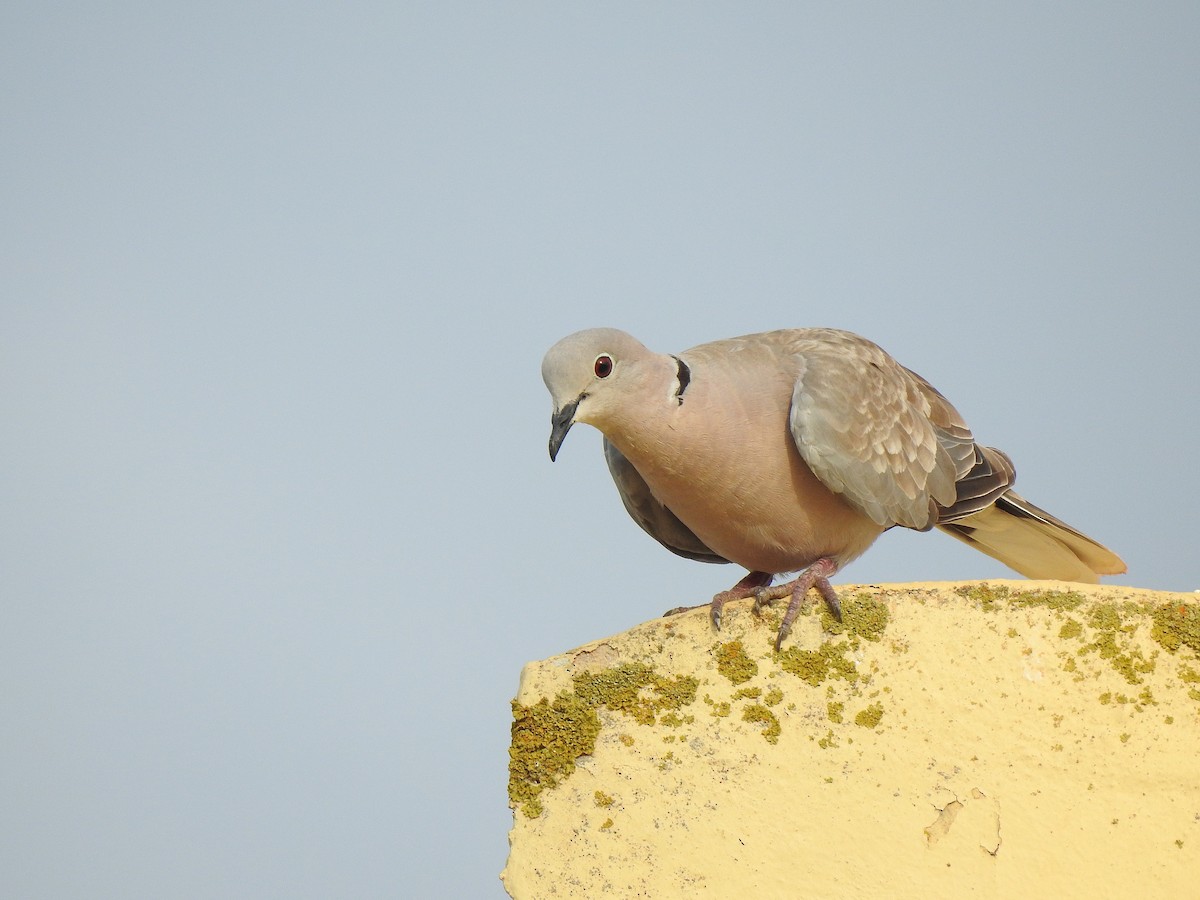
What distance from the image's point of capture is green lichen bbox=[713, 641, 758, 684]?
380 cm

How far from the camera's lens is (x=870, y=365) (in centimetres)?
524

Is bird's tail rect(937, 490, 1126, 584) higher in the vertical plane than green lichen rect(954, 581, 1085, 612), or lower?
higher

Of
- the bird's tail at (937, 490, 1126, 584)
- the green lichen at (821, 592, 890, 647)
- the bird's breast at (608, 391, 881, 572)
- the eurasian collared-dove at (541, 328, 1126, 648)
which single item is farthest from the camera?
the bird's tail at (937, 490, 1126, 584)

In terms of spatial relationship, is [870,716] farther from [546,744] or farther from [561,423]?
[561,423]

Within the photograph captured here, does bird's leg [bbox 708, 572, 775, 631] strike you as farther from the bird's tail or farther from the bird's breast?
the bird's tail

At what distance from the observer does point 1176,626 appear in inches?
144

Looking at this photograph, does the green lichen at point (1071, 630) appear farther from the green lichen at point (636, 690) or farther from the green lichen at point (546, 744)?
the green lichen at point (546, 744)

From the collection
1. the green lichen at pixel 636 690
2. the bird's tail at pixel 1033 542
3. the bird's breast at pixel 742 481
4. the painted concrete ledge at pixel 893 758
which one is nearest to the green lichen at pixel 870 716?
the painted concrete ledge at pixel 893 758

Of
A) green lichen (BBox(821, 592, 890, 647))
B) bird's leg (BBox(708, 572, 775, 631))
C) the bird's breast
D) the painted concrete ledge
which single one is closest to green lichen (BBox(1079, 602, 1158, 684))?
the painted concrete ledge

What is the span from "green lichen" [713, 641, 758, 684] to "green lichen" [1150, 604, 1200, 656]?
1.16m

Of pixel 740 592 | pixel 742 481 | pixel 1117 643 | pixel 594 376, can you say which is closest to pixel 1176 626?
pixel 1117 643

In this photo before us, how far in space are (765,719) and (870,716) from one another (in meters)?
0.30

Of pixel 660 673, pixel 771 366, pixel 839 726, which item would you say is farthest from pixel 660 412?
pixel 839 726

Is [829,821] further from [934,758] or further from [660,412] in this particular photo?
[660,412]
